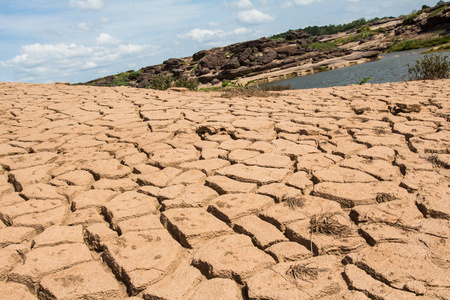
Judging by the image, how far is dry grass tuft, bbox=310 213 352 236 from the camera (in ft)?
5.58

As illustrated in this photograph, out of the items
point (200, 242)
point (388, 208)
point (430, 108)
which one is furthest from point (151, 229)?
point (430, 108)

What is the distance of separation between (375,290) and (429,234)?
1.75ft

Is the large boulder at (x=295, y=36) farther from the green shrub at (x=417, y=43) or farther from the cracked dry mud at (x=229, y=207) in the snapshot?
the cracked dry mud at (x=229, y=207)

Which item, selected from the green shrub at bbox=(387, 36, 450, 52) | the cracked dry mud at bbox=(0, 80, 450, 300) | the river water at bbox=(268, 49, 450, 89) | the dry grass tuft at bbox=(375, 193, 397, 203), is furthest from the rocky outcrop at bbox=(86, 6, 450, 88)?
the dry grass tuft at bbox=(375, 193, 397, 203)

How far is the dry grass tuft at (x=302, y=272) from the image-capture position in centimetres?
141

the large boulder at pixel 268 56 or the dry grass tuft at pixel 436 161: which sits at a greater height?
the large boulder at pixel 268 56

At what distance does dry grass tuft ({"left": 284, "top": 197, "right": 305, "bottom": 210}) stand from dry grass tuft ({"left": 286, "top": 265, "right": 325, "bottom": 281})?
0.51m

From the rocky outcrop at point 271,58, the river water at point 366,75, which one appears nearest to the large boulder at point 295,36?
the rocky outcrop at point 271,58

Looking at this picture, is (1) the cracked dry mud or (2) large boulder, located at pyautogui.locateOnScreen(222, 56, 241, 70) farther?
(2) large boulder, located at pyautogui.locateOnScreen(222, 56, 241, 70)

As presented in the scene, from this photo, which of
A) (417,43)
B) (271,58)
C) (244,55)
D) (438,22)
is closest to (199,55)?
(244,55)

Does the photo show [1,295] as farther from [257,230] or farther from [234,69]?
[234,69]

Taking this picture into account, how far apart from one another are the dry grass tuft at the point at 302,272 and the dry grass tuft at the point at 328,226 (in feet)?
0.91

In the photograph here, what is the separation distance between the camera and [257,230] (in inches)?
69.7

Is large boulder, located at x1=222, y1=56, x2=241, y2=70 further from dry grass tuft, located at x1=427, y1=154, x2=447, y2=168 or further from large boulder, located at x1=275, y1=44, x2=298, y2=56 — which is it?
dry grass tuft, located at x1=427, y1=154, x2=447, y2=168
